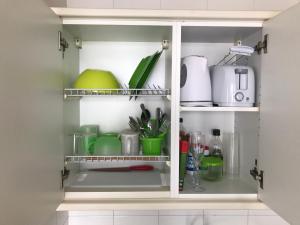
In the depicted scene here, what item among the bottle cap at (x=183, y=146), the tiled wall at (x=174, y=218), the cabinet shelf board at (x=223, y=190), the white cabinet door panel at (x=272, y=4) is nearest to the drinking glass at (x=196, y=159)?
the cabinet shelf board at (x=223, y=190)

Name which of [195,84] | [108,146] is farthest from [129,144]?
[195,84]

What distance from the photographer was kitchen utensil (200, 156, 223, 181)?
1.15 metres

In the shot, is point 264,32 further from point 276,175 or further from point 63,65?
point 63,65

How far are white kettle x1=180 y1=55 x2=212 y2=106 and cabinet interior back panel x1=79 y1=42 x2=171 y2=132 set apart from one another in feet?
0.79

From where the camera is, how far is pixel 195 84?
1021 mm

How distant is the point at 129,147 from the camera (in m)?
1.07

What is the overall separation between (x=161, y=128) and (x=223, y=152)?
382 millimetres

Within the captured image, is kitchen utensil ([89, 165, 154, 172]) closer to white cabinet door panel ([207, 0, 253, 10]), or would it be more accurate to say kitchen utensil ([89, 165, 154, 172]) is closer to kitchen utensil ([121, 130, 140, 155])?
kitchen utensil ([121, 130, 140, 155])

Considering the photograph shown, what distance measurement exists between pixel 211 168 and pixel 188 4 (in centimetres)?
83

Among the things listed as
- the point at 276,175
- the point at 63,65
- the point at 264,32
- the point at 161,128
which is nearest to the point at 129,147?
the point at 161,128

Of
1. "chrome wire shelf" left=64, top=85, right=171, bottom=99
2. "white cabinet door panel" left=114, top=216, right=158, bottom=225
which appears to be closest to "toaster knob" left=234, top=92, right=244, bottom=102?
"chrome wire shelf" left=64, top=85, right=171, bottom=99

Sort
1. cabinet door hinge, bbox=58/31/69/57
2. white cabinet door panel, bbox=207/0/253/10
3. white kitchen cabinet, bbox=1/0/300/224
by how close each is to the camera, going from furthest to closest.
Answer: white cabinet door panel, bbox=207/0/253/10, cabinet door hinge, bbox=58/31/69/57, white kitchen cabinet, bbox=1/0/300/224

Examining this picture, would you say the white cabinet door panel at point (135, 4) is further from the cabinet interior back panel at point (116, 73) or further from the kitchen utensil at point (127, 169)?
the kitchen utensil at point (127, 169)

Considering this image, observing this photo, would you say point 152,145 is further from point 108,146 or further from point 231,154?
point 231,154
